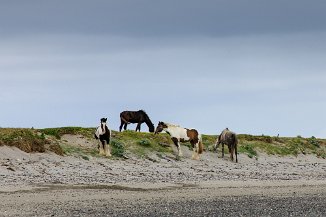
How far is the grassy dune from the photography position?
40281 mm

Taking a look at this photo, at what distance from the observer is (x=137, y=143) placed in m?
47.6

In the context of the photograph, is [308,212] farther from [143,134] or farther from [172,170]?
[143,134]

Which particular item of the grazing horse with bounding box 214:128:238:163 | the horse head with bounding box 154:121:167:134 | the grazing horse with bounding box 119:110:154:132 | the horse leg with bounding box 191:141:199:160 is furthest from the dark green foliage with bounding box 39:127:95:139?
the grazing horse with bounding box 119:110:154:132

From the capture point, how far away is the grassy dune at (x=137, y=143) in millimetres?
40281

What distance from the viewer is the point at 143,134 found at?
5128 cm

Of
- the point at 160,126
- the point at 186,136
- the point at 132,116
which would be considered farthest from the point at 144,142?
the point at 132,116

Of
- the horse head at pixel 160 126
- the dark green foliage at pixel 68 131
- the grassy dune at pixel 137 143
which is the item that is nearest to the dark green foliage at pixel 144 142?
the grassy dune at pixel 137 143

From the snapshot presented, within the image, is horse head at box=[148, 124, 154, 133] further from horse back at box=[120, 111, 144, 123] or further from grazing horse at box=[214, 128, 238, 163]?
grazing horse at box=[214, 128, 238, 163]

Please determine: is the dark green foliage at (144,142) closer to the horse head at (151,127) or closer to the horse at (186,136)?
the horse at (186,136)

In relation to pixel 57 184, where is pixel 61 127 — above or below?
above

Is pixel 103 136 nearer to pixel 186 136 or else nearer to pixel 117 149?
pixel 117 149

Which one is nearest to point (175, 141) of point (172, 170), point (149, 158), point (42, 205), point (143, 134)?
point (143, 134)

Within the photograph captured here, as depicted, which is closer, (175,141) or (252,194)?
(252,194)

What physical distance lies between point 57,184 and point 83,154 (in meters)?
10.5
